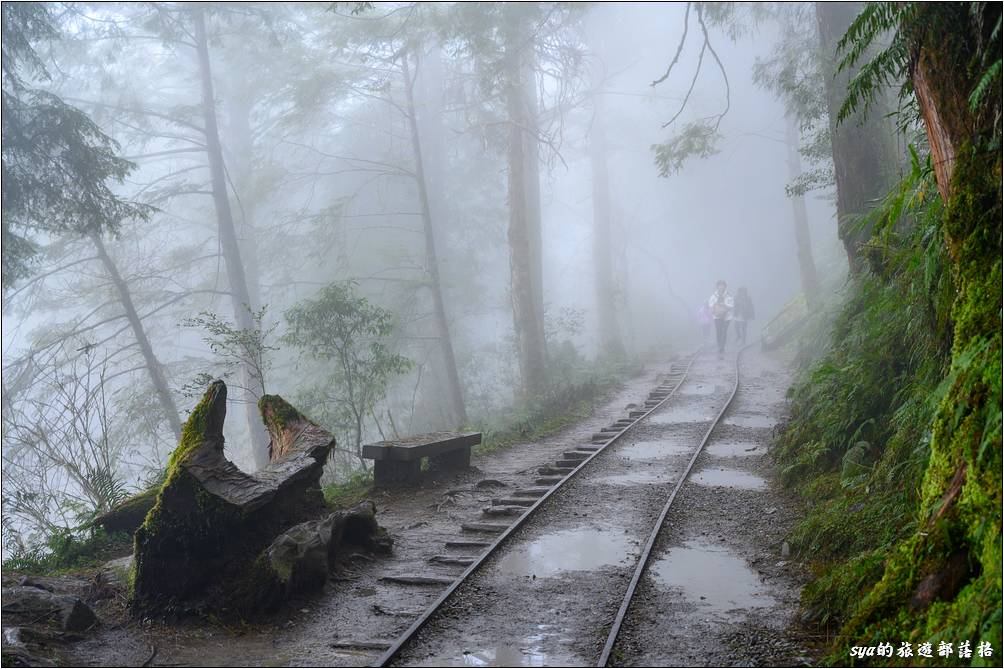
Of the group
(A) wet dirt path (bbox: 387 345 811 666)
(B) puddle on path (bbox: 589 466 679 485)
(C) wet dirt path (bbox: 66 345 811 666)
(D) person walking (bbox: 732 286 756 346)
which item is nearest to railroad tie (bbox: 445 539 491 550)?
(C) wet dirt path (bbox: 66 345 811 666)

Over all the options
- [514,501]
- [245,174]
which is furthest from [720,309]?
[514,501]

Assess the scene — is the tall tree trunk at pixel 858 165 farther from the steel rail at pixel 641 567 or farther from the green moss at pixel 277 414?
the green moss at pixel 277 414

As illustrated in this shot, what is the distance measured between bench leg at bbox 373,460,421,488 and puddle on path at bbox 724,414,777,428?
6105mm

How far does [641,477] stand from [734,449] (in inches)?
84.7

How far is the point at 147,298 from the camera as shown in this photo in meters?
20.0

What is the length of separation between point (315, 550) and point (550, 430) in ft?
27.3

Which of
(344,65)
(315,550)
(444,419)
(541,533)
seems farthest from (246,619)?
(344,65)

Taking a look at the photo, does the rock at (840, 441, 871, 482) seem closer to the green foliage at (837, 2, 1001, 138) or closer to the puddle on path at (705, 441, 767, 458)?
the puddle on path at (705, 441, 767, 458)

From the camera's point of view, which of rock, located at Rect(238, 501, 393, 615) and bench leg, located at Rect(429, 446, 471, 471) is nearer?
rock, located at Rect(238, 501, 393, 615)

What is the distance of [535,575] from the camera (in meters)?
6.26

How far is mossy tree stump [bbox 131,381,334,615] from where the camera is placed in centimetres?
559

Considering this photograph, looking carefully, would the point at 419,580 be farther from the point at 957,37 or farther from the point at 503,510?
the point at 957,37

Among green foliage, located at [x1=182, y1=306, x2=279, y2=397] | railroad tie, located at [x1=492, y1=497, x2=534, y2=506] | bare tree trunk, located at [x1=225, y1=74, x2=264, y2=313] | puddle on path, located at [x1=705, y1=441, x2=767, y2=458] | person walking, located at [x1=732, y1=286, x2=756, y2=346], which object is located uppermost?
bare tree trunk, located at [x1=225, y1=74, x2=264, y2=313]

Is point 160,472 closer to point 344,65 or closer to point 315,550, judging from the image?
point 315,550
